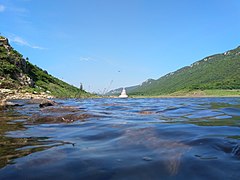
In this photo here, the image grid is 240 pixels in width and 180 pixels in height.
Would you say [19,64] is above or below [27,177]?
above

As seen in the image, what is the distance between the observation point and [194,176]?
3342 millimetres

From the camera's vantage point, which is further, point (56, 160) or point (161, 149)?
point (161, 149)

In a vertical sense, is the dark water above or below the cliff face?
below

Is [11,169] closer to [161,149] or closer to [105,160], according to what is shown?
[105,160]

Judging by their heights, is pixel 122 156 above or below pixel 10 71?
below

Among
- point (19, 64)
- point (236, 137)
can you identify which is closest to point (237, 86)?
point (19, 64)

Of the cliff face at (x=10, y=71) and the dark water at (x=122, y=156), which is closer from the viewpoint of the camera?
the dark water at (x=122, y=156)

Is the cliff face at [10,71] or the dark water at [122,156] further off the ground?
the cliff face at [10,71]

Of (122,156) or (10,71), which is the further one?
(10,71)

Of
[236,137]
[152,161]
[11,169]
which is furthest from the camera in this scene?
[236,137]

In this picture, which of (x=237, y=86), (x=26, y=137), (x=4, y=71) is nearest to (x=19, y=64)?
(x=4, y=71)

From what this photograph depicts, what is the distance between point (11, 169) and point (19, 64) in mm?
100542

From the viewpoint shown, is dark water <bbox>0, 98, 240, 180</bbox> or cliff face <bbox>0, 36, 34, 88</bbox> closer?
dark water <bbox>0, 98, 240, 180</bbox>

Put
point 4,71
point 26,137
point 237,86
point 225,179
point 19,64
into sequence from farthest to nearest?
point 237,86 < point 19,64 < point 4,71 < point 26,137 < point 225,179
